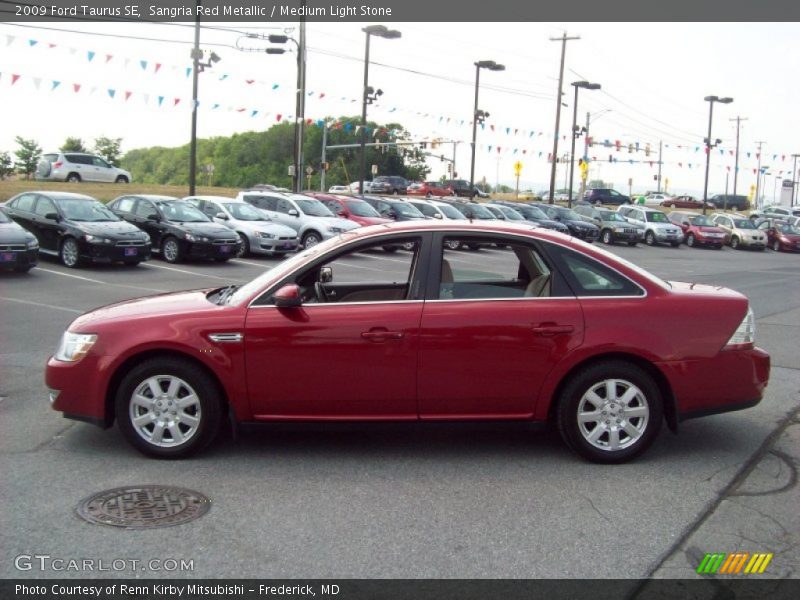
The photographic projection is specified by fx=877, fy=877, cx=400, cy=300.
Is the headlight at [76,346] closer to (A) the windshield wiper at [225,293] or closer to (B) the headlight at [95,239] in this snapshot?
(A) the windshield wiper at [225,293]

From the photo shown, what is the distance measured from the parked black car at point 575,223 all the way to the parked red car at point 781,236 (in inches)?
441

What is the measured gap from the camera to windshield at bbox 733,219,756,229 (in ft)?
146

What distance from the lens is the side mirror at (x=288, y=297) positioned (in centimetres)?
571

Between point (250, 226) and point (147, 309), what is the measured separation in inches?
705

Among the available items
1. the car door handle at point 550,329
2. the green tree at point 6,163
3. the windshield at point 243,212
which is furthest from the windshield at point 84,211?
the green tree at point 6,163

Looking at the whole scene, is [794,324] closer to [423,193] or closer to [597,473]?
[597,473]

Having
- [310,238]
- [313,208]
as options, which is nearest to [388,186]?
[313,208]

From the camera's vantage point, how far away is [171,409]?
5852 mm

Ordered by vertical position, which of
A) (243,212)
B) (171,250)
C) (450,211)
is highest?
(450,211)

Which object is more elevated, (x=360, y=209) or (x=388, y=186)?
(x=388, y=186)

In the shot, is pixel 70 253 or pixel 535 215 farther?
pixel 535 215

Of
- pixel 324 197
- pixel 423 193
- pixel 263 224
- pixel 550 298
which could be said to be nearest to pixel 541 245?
pixel 550 298

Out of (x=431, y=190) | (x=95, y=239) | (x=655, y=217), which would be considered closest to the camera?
(x=95, y=239)

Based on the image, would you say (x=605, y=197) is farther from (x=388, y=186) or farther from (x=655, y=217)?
(x=655, y=217)
